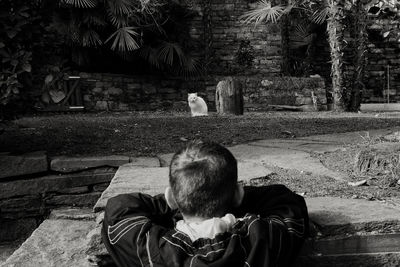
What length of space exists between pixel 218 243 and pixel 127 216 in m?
0.34

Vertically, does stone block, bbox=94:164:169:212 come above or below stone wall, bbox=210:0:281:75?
below

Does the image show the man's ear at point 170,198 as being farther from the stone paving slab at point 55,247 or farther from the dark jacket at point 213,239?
the stone paving slab at point 55,247

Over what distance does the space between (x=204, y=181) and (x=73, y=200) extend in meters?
2.05

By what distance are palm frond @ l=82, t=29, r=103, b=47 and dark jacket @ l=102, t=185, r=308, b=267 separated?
9.12 meters

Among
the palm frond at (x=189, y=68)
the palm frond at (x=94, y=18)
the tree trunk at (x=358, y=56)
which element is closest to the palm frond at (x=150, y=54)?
the palm frond at (x=189, y=68)

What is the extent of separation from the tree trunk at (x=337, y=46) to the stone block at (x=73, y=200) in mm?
7217

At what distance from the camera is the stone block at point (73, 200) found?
11.0 ft

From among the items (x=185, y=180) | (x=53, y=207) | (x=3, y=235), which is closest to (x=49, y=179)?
(x=53, y=207)

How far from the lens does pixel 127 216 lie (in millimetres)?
1627

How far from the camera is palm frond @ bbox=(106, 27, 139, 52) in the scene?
1041 cm

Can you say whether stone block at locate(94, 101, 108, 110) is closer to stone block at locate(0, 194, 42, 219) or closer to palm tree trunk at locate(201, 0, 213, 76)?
palm tree trunk at locate(201, 0, 213, 76)

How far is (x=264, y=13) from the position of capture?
1202 cm

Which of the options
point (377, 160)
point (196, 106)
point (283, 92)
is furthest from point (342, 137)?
point (283, 92)

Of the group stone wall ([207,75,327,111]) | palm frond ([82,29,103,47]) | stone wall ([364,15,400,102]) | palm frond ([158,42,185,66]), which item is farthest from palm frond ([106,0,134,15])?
stone wall ([364,15,400,102])
